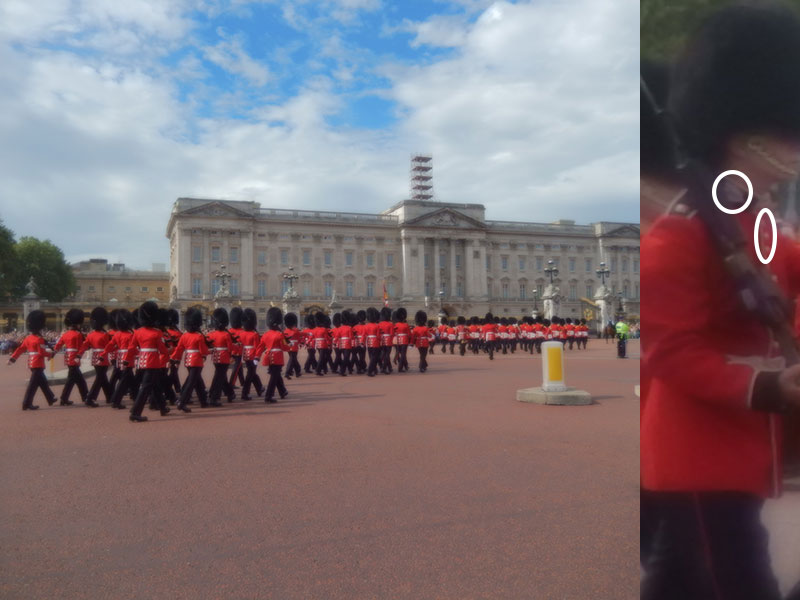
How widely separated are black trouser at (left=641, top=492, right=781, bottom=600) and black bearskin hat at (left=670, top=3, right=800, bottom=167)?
935 mm


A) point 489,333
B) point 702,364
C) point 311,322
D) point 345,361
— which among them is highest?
point 311,322

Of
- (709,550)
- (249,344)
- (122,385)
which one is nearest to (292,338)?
(249,344)

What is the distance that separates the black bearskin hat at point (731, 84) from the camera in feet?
6.06

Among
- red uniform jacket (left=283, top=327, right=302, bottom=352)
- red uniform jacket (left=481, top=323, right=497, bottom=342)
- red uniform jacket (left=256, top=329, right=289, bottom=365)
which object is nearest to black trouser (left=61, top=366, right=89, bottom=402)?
red uniform jacket (left=256, top=329, right=289, bottom=365)

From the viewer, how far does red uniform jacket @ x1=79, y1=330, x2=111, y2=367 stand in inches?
452

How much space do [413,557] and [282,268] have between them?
6966cm

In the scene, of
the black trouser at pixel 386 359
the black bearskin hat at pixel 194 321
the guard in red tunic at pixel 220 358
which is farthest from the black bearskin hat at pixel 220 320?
the black trouser at pixel 386 359

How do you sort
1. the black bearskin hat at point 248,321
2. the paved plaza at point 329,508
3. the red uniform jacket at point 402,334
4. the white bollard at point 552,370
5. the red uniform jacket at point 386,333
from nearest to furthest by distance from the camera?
the paved plaza at point 329,508 → the white bollard at point 552,370 → the black bearskin hat at point 248,321 → the red uniform jacket at point 386,333 → the red uniform jacket at point 402,334

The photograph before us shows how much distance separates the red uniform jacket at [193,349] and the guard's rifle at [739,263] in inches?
369

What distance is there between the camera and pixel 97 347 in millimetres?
11594

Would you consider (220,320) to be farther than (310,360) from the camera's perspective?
No

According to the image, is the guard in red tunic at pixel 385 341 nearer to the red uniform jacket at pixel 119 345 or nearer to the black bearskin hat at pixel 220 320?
the black bearskin hat at pixel 220 320

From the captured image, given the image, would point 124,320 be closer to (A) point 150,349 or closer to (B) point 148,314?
(B) point 148,314

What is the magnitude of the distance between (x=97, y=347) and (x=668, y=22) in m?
11.5
